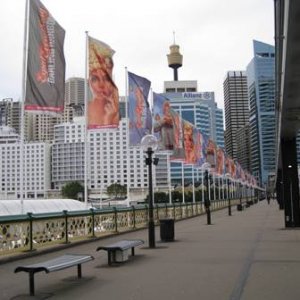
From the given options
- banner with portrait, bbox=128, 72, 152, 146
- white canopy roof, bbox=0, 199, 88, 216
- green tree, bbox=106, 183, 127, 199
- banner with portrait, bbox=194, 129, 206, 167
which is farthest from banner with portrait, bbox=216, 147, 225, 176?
green tree, bbox=106, 183, 127, 199

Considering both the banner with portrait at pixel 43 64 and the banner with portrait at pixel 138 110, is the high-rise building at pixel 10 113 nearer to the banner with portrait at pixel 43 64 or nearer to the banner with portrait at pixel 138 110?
the banner with portrait at pixel 138 110

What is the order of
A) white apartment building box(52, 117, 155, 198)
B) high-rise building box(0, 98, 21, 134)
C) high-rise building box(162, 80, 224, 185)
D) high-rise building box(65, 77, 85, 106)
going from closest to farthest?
white apartment building box(52, 117, 155, 198)
high-rise building box(162, 80, 224, 185)
high-rise building box(0, 98, 21, 134)
high-rise building box(65, 77, 85, 106)

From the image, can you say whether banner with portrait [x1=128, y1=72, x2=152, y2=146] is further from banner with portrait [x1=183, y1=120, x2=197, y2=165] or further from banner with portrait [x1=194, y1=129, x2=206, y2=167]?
banner with portrait [x1=194, y1=129, x2=206, y2=167]

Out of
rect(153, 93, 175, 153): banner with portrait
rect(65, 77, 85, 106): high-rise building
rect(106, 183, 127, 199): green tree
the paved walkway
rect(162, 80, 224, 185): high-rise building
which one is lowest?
the paved walkway

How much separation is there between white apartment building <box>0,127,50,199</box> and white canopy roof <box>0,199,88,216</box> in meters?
14.5

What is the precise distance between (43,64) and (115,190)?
376 ft

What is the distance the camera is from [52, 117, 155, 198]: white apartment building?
164 ft

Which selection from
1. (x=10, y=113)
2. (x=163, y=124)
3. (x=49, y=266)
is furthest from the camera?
(x=10, y=113)

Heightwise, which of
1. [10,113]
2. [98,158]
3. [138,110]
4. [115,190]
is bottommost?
[115,190]

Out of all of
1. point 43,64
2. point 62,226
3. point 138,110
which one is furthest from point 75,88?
point 62,226

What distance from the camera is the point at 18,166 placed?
75000mm

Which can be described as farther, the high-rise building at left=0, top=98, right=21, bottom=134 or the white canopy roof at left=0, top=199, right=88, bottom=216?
the high-rise building at left=0, top=98, right=21, bottom=134

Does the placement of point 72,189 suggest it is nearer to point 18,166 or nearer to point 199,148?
point 18,166

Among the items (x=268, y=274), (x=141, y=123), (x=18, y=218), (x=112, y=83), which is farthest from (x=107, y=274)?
(x=141, y=123)
